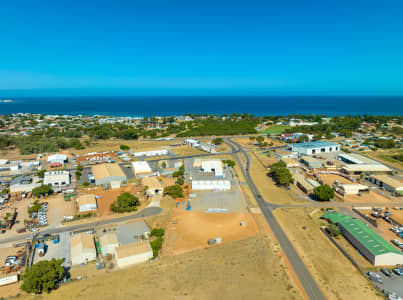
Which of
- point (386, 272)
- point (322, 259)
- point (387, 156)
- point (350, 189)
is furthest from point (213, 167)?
point (387, 156)

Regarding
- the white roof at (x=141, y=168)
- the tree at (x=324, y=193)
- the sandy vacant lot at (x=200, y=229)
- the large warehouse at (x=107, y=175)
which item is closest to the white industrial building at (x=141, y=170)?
the white roof at (x=141, y=168)

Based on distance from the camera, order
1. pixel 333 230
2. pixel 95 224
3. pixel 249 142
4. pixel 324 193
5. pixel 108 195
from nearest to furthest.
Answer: pixel 333 230
pixel 95 224
pixel 324 193
pixel 108 195
pixel 249 142

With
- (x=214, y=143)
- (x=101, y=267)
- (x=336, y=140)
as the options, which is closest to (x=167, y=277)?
(x=101, y=267)

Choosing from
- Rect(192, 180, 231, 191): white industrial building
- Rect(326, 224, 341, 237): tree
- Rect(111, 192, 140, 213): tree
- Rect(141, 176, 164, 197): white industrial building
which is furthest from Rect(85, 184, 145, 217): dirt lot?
Rect(326, 224, 341, 237): tree

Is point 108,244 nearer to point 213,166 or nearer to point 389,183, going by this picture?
point 213,166

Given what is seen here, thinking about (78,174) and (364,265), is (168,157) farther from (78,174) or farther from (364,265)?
(364,265)
